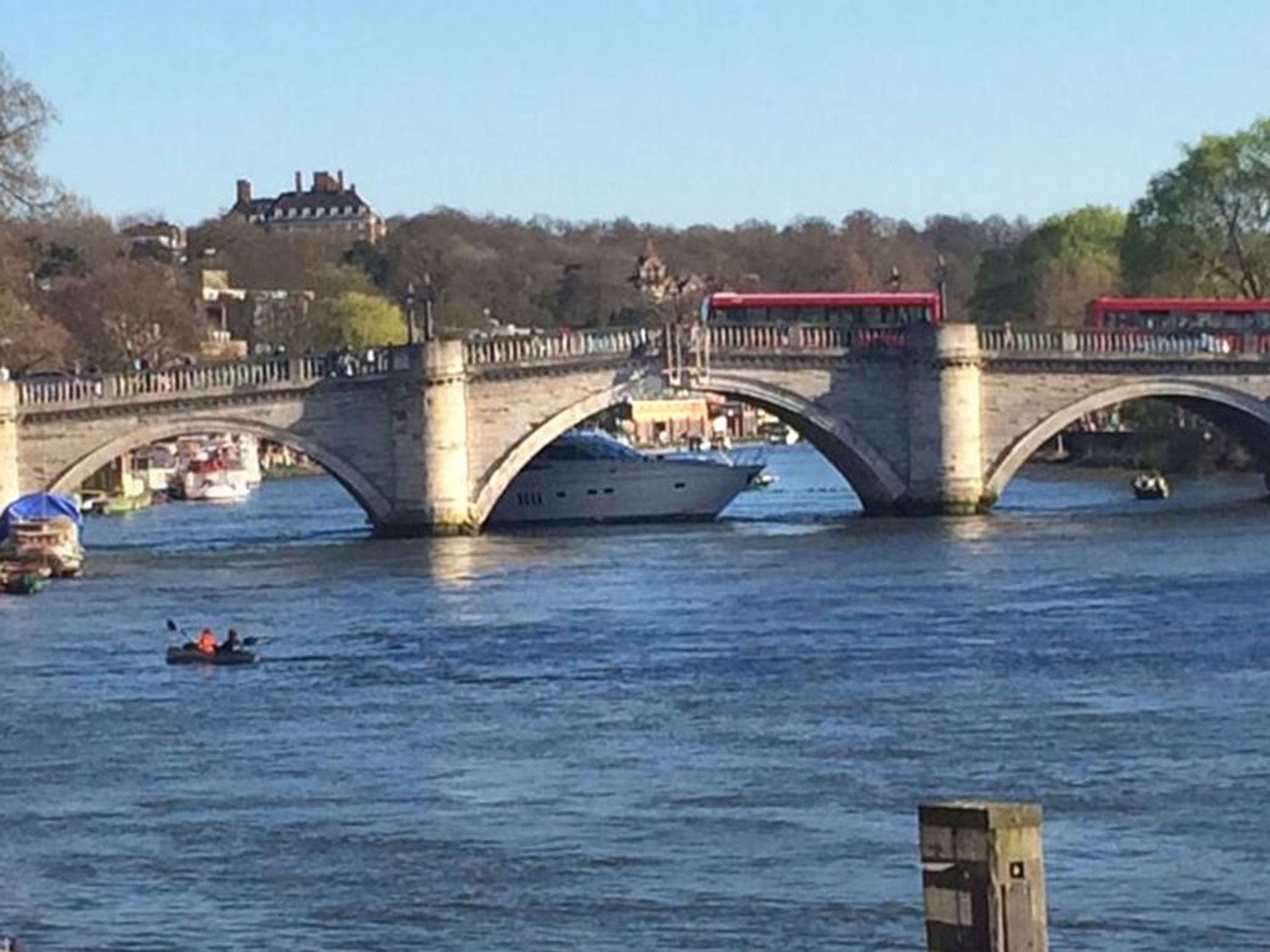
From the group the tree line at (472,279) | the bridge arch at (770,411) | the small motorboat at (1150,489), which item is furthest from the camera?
the tree line at (472,279)

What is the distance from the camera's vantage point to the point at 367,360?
8075 cm

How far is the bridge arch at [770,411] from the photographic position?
80.9 metres

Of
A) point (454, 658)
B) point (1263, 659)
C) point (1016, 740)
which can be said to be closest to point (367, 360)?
point (454, 658)

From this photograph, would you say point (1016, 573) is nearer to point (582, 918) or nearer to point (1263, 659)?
point (1263, 659)

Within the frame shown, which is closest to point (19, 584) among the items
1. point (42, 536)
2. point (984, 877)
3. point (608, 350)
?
point (42, 536)

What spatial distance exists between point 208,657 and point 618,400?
3008cm

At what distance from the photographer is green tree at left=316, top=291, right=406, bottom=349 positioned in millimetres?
154750

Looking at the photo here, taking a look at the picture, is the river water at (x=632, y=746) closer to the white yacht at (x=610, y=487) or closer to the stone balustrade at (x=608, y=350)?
the stone balustrade at (x=608, y=350)

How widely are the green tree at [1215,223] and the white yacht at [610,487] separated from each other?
32641 mm

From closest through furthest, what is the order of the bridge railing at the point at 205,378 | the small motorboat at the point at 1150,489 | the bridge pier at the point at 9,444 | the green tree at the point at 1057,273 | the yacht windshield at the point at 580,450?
the bridge pier at the point at 9,444 < the bridge railing at the point at 205,378 < the yacht windshield at the point at 580,450 < the small motorboat at the point at 1150,489 < the green tree at the point at 1057,273

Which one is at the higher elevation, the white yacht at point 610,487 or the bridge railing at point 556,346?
the bridge railing at point 556,346

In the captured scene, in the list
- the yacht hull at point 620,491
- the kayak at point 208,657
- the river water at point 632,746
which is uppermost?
the yacht hull at point 620,491

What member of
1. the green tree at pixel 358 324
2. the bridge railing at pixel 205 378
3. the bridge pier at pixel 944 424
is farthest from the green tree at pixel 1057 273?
the bridge railing at pixel 205 378

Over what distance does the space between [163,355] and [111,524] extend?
33330 mm
